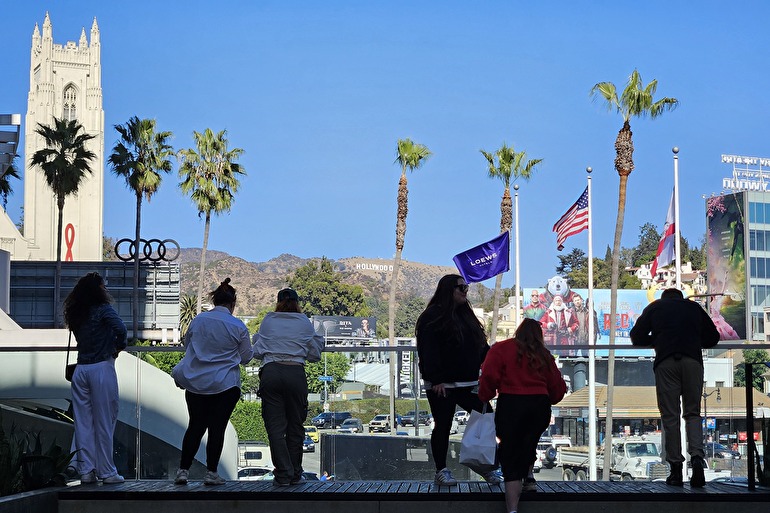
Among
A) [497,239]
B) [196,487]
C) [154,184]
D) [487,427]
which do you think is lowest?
[196,487]

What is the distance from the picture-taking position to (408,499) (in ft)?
27.9

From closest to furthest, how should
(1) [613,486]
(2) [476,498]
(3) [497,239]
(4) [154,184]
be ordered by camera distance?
1. (2) [476,498]
2. (1) [613,486]
3. (3) [497,239]
4. (4) [154,184]

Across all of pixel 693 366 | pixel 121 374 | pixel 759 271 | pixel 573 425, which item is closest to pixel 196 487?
pixel 121 374

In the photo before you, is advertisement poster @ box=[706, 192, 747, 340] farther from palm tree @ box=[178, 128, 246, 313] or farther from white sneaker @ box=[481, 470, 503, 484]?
white sneaker @ box=[481, 470, 503, 484]

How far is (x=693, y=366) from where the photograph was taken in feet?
30.1

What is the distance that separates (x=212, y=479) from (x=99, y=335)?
159 centimetres

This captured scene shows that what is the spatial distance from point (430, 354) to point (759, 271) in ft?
384

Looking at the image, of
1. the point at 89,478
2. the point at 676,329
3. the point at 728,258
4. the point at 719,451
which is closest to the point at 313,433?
the point at 89,478

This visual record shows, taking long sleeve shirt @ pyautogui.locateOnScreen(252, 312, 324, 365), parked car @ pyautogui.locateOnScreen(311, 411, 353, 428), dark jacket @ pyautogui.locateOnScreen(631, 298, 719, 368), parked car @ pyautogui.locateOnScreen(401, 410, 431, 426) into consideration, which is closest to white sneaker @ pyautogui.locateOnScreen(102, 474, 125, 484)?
long sleeve shirt @ pyautogui.locateOnScreen(252, 312, 324, 365)

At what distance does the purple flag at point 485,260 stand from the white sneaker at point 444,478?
31465mm

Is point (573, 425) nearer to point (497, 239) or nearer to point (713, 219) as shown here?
point (497, 239)

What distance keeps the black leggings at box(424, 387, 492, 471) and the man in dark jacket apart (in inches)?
62.7

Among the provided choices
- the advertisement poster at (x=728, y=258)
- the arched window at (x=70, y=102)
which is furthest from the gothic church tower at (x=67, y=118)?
the advertisement poster at (x=728, y=258)

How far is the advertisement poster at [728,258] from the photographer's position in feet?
389
